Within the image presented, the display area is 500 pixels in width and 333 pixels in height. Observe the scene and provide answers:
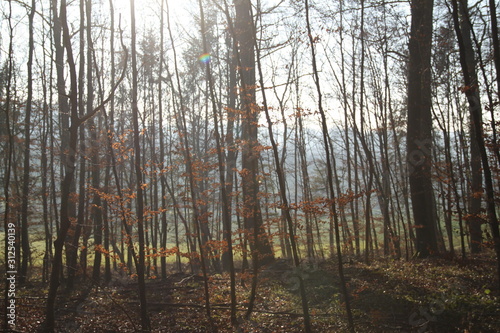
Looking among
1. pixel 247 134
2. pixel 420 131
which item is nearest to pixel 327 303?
pixel 247 134

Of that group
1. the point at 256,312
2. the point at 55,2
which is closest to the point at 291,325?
the point at 256,312

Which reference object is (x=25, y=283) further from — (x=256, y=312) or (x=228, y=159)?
(x=256, y=312)

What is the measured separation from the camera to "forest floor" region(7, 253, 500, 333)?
5801 millimetres

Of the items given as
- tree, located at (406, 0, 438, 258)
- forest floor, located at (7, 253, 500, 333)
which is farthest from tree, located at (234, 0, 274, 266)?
tree, located at (406, 0, 438, 258)

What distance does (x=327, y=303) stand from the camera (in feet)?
24.3

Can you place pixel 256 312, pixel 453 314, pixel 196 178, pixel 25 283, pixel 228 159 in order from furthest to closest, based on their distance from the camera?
pixel 228 159 → pixel 25 283 → pixel 196 178 → pixel 256 312 → pixel 453 314

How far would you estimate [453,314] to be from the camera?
567 centimetres

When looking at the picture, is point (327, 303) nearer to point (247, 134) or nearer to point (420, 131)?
point (247, 134)

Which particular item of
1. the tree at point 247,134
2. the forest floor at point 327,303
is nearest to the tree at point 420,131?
the forest floor at point 327,303

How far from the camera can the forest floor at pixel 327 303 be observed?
580 cm

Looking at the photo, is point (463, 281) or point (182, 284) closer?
point (463, 281)

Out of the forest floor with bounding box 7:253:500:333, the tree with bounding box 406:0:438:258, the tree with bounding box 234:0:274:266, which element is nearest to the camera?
the forest floor with bounding box 7:253:500:333

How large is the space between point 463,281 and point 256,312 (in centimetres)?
420

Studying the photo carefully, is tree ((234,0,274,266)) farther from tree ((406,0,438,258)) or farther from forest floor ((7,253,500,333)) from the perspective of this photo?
tree ((406,0,438,258))
